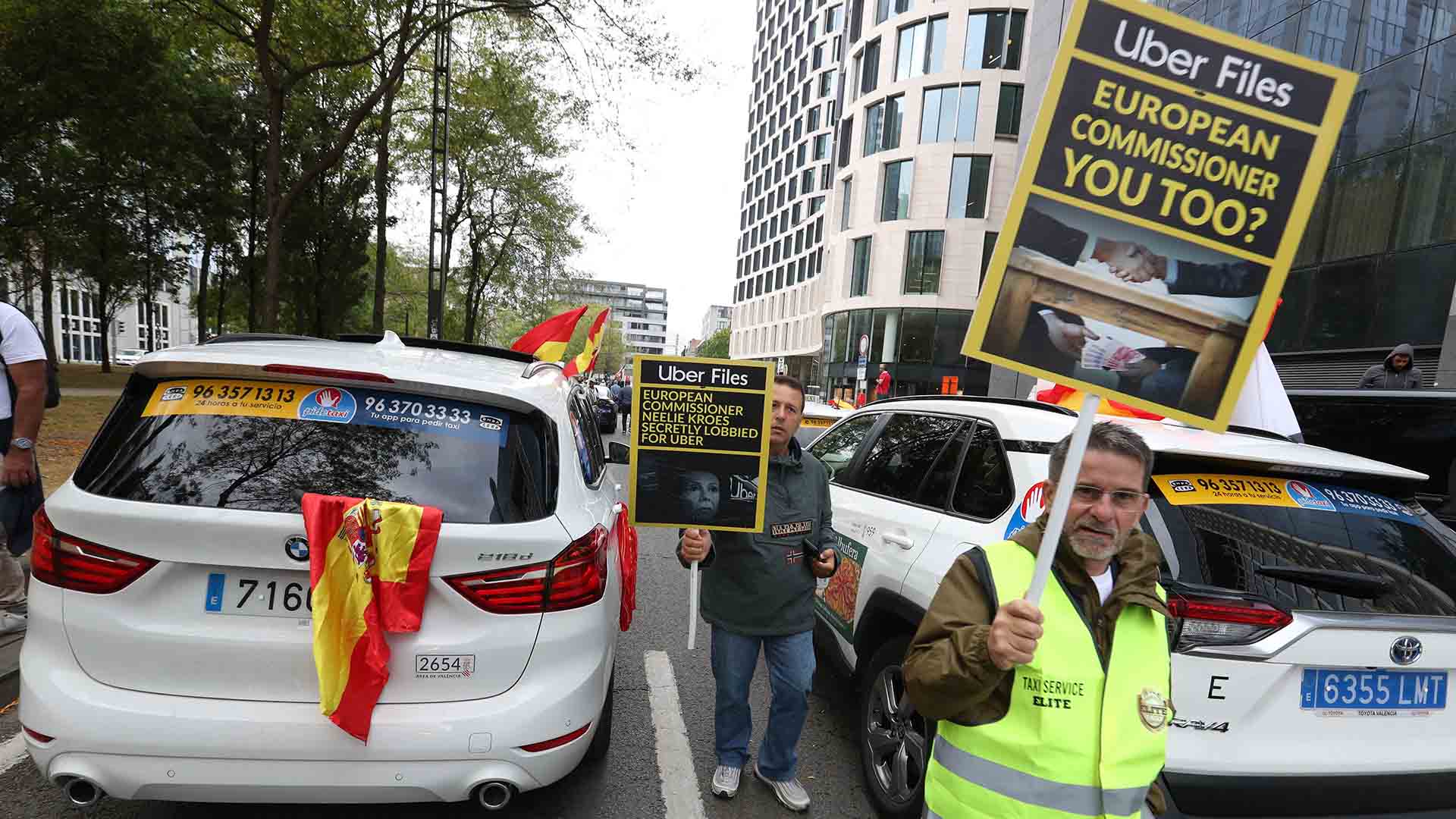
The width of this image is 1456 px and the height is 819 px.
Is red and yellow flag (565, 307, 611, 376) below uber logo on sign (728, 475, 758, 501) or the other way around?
the other way around

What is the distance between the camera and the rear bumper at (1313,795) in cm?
189

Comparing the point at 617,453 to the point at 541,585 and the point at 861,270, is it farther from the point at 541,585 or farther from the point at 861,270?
the point at 861,270

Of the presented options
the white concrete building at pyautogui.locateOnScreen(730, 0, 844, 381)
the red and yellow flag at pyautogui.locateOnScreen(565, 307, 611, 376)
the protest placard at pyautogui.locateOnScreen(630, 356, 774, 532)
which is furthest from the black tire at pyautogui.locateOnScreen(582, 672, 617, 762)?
the white concrete building at pyautogui.locateOnScreen(730, 0, 844, 381)

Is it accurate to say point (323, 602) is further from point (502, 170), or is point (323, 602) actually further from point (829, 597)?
point (502, 170)

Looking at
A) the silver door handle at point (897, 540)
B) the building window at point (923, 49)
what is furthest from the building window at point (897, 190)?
the silver door handle at point (897, 540)

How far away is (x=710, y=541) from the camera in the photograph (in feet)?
8.82

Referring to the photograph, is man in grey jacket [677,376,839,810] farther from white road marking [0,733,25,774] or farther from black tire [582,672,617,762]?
white road marking [0,733,25,774]

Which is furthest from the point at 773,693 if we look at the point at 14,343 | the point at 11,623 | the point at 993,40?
the point at 993,40

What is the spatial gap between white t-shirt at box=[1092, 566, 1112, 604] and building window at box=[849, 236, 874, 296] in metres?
37.1

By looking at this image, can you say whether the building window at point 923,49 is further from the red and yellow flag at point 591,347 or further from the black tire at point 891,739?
the black tire at point 891,739

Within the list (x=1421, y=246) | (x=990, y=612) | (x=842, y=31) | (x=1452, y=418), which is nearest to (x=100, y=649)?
(x=990, y=612)

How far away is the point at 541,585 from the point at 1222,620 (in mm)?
1960

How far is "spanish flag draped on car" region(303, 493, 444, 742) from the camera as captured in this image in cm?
205

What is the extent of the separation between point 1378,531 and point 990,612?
1.55 metres
